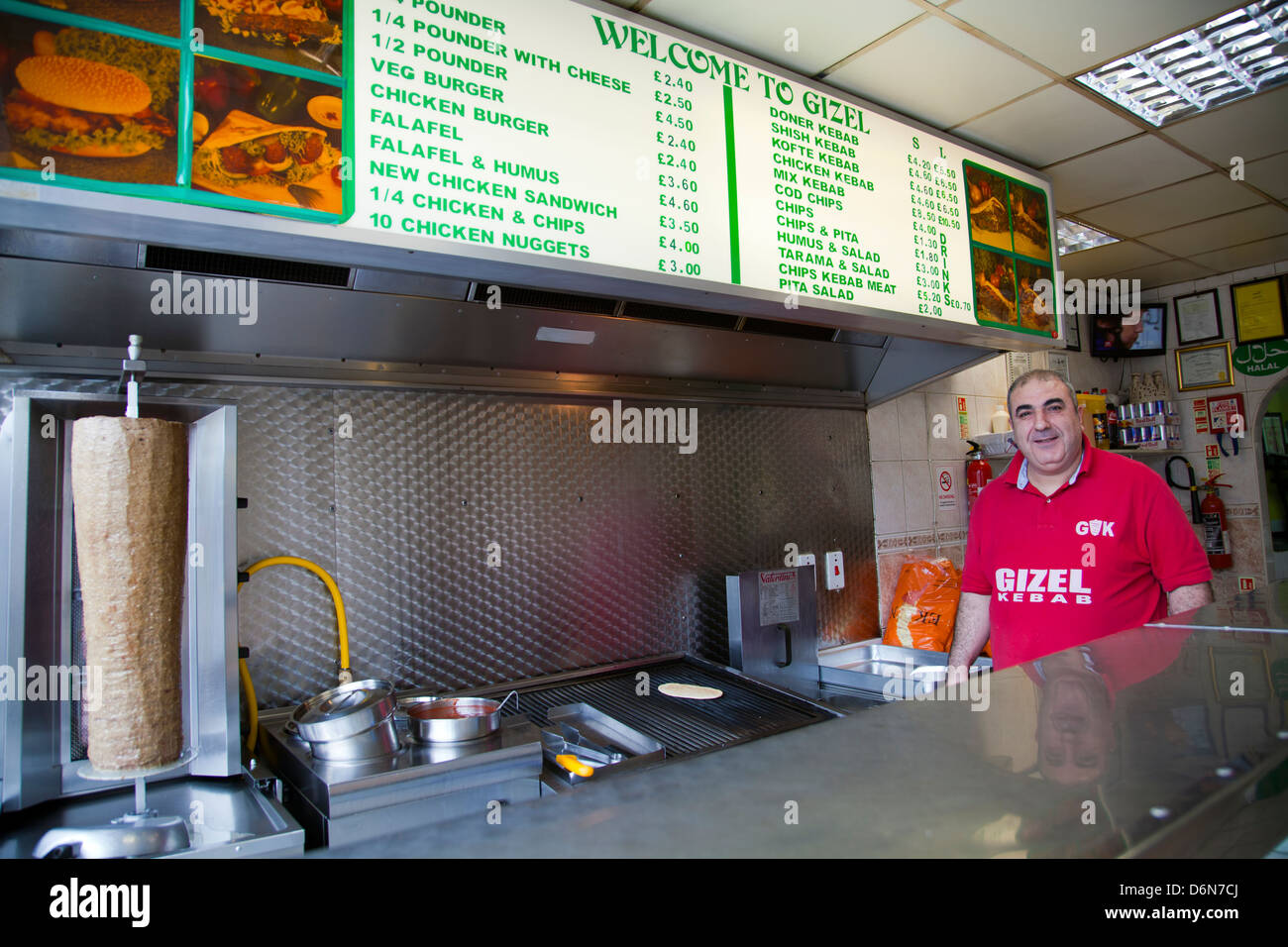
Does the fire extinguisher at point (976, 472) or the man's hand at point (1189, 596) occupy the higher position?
the fire extinguisher at point (976, 472)

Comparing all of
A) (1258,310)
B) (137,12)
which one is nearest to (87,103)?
(137,12)

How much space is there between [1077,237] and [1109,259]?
0.53 m

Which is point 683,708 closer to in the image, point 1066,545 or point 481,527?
point 481,527

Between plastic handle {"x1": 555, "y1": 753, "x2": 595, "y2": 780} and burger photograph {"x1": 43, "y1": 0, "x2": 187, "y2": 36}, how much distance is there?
161cm

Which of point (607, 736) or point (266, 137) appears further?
point (607, 736)

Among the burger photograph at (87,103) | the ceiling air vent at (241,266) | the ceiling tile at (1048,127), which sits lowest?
the ceiling air vent at (241,266)

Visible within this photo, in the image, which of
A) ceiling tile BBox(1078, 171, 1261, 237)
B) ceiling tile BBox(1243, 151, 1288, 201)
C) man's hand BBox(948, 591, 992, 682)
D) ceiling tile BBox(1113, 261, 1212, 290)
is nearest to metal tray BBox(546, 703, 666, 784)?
man's hand BBox(948, 591, 992, 682)

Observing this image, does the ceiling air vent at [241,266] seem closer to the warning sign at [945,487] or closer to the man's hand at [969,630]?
the man's hand at [969,630]

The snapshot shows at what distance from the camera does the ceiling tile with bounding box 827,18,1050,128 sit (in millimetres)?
2221

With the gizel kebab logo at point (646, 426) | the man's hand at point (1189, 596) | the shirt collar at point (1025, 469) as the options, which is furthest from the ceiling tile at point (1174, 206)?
the gizel kebab logo at point (646, 426)

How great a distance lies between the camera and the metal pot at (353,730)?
1474 mm

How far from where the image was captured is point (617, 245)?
74.3 inches
